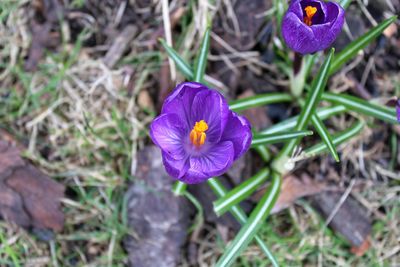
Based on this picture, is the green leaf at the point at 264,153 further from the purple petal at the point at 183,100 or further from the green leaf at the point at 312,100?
the purple petal at the point at 183,100

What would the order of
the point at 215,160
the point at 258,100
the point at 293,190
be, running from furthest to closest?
the point at 293,190 < the point at 258,100 < the point at 215,160

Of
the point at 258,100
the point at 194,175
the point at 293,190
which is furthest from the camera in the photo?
the point at 293,190

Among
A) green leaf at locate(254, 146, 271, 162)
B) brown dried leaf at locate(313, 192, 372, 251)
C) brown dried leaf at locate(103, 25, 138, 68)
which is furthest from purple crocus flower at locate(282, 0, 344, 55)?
brown dried leaf at locate(103, 25, 138, 68)

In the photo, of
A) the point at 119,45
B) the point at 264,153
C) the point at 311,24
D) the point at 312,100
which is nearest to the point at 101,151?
the point at 119,45

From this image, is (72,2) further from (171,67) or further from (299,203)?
(299,203)

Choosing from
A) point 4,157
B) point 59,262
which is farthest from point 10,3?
point 59,262

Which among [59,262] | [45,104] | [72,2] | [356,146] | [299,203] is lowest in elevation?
[59,262]

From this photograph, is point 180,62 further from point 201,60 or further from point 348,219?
point 348,219
